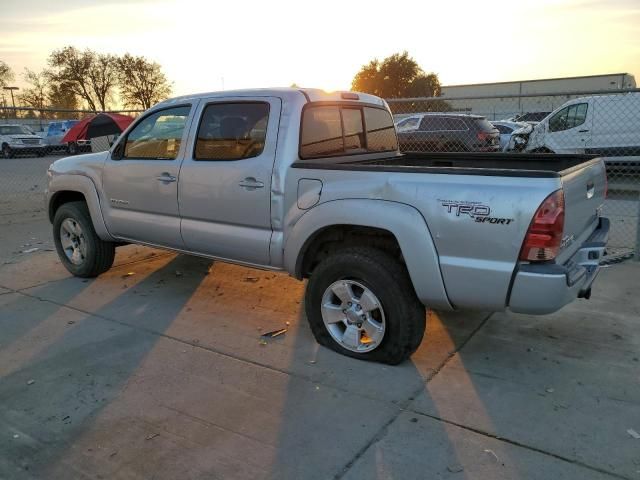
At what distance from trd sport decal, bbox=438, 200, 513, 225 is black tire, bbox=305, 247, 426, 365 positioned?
24.8 inches

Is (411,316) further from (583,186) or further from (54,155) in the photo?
(54,155)

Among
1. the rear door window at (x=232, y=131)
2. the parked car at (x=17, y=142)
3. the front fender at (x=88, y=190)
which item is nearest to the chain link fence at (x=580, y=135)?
the rear door window at (x=232, y=131)

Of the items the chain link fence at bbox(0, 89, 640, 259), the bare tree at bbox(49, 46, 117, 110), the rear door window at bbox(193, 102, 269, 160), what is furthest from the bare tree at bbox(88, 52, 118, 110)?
the rear door window at bbox(193, 102, 269, 160)

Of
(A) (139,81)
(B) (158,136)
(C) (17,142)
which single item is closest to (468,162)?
(B) (158,136)

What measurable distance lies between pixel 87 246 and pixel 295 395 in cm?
346

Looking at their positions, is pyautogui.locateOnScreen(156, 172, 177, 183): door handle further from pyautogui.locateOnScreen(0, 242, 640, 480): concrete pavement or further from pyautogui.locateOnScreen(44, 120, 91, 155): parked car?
pyautogui.locateOnScreen(44, 120, 91, 155): parked car

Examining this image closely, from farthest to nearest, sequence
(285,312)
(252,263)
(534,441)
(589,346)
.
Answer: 1. (285,312)
2. (252,263)
3. (589,346)
4. (534,441)

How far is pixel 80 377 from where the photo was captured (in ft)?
12.0

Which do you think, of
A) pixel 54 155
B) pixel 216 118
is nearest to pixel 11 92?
pixel 54 155

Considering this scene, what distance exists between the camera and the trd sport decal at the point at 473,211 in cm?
303

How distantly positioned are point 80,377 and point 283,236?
174 cm

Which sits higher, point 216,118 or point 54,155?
point 216,118

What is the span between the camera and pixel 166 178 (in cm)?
475

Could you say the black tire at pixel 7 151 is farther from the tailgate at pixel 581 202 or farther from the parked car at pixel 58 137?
the tailgate at pixel 581 202
